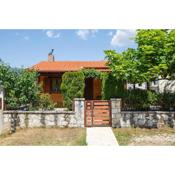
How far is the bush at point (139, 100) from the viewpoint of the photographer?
55.9 ft

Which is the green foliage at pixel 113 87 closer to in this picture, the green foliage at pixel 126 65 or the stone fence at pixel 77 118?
the green foliage at pixel 126 65

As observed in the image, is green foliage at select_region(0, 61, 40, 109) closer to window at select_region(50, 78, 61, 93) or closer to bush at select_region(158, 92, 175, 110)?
bush at select_region(158, 92, 175, 110)

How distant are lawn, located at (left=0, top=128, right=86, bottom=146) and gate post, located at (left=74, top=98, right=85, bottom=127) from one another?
54 cm

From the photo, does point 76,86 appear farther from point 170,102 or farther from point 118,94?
point 170,102

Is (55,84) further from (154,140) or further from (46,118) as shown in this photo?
(154,140)

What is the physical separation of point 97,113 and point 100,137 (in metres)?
3.33

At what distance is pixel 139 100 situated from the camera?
17156 mm

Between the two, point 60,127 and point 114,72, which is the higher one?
point 114,72

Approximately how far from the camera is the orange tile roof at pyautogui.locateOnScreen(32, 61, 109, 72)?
1003 inches

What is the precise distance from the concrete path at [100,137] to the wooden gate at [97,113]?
0.66 metres

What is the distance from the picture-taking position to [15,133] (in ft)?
49.1

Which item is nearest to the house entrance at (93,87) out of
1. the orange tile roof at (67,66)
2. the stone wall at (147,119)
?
the orange tile roof at (67,66)
